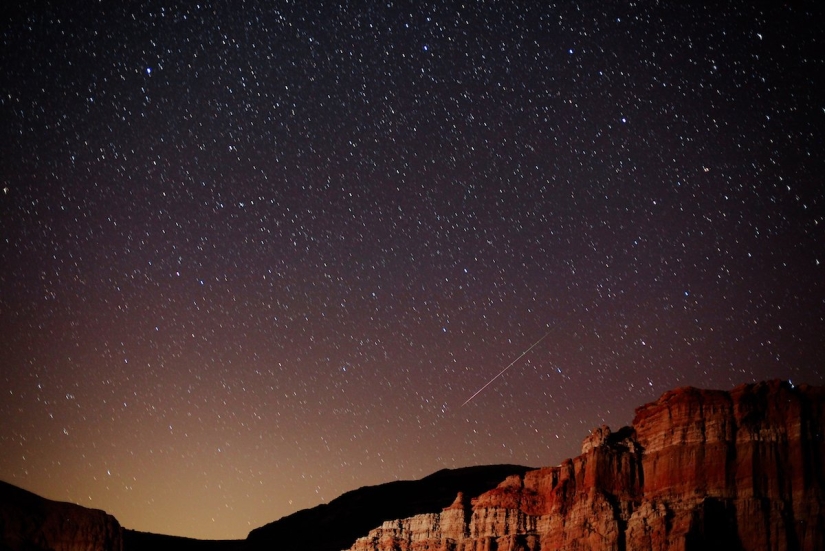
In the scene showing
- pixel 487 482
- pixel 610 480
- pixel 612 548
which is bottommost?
pixel 612 548

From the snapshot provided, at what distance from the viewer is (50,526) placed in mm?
89188

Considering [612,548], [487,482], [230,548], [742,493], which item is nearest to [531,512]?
[612,548]

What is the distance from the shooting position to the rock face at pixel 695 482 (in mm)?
62906

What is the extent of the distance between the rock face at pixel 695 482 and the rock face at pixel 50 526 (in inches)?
1608

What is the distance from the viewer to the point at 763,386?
68.8 m

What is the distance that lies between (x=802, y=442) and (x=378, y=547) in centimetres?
4839

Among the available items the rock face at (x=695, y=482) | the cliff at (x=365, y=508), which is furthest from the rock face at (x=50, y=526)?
the cliff at (x=365, y=508)

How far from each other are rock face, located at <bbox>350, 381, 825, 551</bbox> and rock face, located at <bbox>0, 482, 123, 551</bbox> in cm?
4085

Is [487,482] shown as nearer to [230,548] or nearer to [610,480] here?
[230,548]

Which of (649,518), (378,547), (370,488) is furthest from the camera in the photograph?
(370,488)

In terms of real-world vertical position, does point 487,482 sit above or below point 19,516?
above

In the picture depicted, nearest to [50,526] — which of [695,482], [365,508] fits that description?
[695,482]

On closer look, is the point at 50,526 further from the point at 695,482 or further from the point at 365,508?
the point at 365,508

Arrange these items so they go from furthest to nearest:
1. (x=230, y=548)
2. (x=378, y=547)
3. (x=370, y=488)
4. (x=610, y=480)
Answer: (x=370, y=488)
(x=230, y=548)
(x=378, y=547)
(x=610, y=480)
